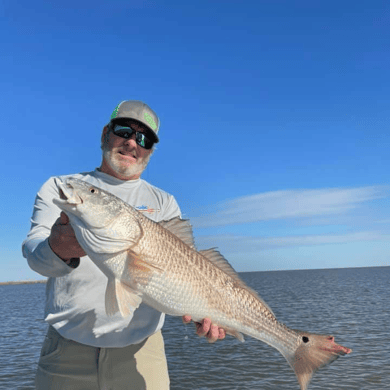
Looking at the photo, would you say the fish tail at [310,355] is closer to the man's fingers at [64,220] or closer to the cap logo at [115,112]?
the man's fingers at [64,220]

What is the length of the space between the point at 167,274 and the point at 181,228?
584 millimetres

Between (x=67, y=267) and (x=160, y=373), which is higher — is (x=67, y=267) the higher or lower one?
the higher one

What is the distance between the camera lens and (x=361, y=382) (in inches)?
559

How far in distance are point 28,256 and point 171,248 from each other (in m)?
1.28

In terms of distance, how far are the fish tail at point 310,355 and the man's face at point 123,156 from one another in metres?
2.63

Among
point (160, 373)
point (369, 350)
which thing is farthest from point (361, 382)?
point (160, 373)

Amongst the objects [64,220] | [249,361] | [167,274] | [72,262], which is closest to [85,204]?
[64,220]

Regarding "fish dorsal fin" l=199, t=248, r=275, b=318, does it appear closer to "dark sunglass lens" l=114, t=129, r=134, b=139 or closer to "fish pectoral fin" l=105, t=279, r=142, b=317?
"fish pectoral fin" l=105, t=279, r=142, b=317

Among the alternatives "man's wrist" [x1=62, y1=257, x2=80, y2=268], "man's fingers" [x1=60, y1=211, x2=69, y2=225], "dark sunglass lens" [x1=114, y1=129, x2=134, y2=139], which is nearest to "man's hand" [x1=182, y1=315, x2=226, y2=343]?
"man's wrist" [x1=62, y1=257, x2=80, y2=268]

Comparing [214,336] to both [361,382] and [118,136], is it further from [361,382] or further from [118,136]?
[361,382]

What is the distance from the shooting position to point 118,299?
3.47 meters

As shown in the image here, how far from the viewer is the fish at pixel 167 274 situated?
3.45 metres

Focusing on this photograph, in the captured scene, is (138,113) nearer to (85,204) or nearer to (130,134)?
(130,134)

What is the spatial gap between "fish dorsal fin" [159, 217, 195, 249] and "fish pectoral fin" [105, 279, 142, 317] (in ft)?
2.55
